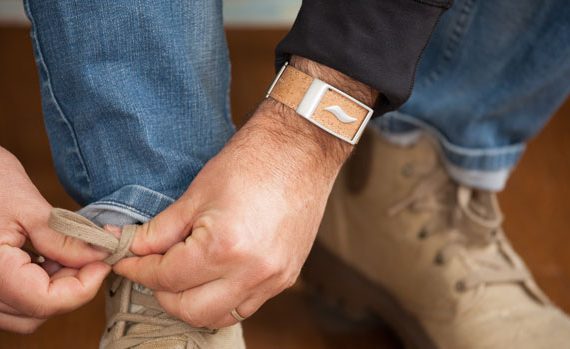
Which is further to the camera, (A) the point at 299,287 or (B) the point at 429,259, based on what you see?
(A) the point at 299,287

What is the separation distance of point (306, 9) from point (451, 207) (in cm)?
42

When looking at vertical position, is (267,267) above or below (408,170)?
above

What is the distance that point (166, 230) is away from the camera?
24.4 inches

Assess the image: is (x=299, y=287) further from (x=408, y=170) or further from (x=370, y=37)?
(x=370, y=37)

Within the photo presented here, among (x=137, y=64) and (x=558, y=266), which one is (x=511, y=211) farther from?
(x=137, y=64)

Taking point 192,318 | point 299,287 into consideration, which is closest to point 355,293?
point 299,287

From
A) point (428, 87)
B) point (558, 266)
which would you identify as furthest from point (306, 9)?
point (558, 266)

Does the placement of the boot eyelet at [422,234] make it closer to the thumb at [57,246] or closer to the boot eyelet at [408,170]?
the boot eyelet at [408,170]

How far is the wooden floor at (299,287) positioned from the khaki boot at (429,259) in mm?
72

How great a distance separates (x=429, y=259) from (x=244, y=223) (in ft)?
1.43

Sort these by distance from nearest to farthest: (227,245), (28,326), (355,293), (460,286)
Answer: (227,245)
(28,326)
(460,286)
(355,293)

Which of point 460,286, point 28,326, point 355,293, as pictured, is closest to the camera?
point 28,326

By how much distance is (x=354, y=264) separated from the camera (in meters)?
1.04

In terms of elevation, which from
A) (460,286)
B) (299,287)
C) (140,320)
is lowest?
(299,287)
